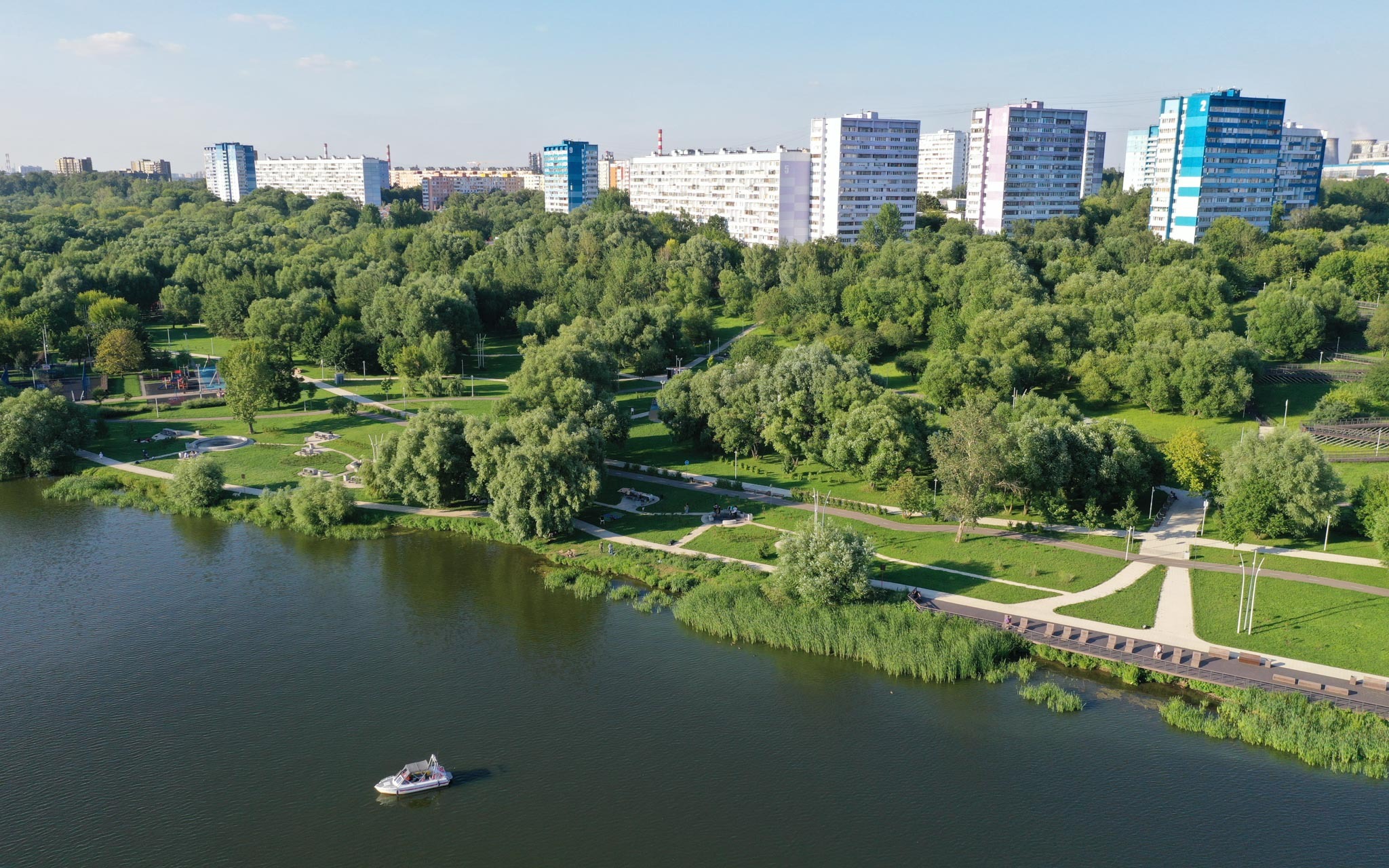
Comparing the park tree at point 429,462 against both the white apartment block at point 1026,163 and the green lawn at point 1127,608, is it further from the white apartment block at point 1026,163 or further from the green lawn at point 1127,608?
the white apartment block at point 1026,163

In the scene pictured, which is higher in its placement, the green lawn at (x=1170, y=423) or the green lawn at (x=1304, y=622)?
the green lawn at (x=1170, y=423)

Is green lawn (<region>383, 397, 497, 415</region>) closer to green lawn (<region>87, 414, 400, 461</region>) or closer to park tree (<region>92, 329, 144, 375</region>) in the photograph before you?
green lawn (<region>87, 414, 400, 461</region>)

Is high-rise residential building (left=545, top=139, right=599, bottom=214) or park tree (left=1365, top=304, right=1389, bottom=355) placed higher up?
high-rise residential building (left=545, top=139, right=599, bottom=214)

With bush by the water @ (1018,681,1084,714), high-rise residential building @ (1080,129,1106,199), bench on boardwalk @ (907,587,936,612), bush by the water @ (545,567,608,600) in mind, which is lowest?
bush by the water @ (1018,681,1084,714)

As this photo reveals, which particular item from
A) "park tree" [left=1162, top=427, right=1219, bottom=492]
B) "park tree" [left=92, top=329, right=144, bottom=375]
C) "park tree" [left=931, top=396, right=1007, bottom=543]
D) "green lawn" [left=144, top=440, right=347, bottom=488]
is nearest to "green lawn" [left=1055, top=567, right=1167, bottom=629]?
"park tree" [left=931, top=396, right=1007, bottom=543]

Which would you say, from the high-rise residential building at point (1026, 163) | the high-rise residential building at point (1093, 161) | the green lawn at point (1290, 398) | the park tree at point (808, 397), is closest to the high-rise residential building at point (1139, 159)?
the high-rise residential building at point (1093, 161)

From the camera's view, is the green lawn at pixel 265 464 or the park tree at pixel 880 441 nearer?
the park tree at pixel 880 441

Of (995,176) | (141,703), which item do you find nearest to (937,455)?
(141,703)

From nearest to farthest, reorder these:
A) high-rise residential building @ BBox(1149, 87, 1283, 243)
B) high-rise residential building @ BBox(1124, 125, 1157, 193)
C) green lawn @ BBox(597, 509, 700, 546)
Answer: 1. green lawn @ BBox(597, 509, 700, 546)
2. high-rise residential building @ BBox(1149, 87, 1283, 243)
3. high-rise residential building @ BBox(1124, 125, 1157, 193)
